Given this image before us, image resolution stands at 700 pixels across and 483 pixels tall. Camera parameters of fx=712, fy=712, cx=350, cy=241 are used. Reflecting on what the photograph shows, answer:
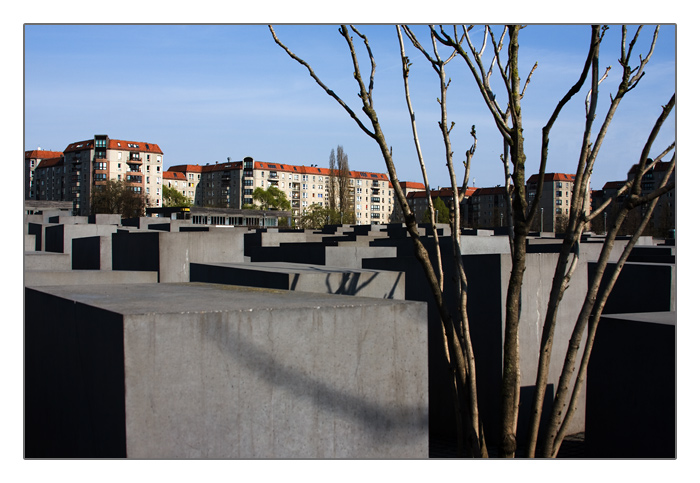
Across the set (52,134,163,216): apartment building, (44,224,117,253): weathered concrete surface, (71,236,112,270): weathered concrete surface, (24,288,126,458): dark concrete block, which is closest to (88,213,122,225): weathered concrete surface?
(44,224,117,253): weathered concrete surface

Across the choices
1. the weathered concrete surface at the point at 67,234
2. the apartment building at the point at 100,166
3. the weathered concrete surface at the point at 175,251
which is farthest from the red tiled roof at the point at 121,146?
the weathered concrete surface at the point at 175,251

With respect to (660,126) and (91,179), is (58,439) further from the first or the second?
Result: (91,179)

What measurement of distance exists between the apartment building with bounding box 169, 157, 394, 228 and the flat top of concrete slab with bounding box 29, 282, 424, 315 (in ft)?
371

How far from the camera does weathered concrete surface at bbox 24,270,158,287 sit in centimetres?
693

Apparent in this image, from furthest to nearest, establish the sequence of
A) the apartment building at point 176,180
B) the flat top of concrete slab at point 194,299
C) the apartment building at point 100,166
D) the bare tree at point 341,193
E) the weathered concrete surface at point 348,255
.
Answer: the apartment building at point 176,180, the apartment building at point 100,166, the bare tree at point 341,193, the weathered concrete surface at point 348,255, the flat top of concrete slab at point 194,299

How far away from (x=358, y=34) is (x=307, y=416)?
6.28ft

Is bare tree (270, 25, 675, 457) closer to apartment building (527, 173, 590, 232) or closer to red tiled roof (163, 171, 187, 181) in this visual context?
apartment building (527, 173, 590, 232)

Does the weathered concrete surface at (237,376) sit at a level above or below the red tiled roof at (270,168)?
below

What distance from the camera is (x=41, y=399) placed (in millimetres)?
4410

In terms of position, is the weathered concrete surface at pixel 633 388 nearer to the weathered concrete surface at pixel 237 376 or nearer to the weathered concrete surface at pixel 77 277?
the weathered concrete surface at pixel 237 376

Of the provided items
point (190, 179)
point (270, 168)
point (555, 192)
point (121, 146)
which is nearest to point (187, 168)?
point (190, 179)

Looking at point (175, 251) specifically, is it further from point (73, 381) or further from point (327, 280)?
point (73, 381)

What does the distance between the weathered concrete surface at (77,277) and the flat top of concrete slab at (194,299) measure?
6.65 ft

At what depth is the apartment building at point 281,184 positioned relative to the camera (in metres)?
120
